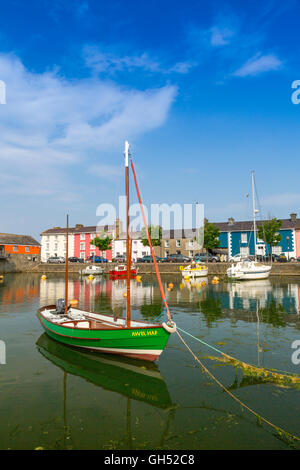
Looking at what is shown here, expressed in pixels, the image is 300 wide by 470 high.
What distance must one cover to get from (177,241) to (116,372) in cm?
7039

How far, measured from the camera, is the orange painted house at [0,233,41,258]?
76.2 meters

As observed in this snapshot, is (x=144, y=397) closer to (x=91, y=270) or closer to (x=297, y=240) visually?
(x=91, y=270)

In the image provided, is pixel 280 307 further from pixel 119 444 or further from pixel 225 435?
pixel 119 444

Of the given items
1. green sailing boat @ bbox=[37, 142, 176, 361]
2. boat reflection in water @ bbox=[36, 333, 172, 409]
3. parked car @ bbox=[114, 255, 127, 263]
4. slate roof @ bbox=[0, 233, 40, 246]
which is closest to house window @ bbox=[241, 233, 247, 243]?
parked car @ bbox=[114, 255, 127, 263]

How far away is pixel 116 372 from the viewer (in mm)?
11055

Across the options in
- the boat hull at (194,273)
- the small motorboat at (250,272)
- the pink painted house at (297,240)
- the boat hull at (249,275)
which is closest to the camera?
the small motorboat at (250,272)

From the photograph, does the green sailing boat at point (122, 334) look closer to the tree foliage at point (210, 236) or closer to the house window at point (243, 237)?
the tree foliage at point (210, 236)

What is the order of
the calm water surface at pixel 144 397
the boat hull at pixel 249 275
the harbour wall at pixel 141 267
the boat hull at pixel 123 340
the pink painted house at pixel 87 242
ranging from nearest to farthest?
the calm water surface at pixel 144 397, the boat hull at pixel 123 340, the boat hull at pixel 249 275, the harbour wall at pixel 141 267, the pink painted house at pixel 87 242

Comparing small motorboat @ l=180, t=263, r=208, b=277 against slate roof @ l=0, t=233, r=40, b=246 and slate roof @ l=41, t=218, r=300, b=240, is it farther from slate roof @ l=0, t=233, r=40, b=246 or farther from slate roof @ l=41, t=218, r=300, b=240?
slate roof @ l=0, t=233, r=40, b=246

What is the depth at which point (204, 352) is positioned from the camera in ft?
42.7

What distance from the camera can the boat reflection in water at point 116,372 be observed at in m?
9.36

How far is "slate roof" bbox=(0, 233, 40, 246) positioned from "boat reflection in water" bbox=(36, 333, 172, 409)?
70.7 m

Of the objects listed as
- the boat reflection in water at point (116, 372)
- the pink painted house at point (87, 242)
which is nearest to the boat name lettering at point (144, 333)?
the boat reflection in water at point (116, 372)
